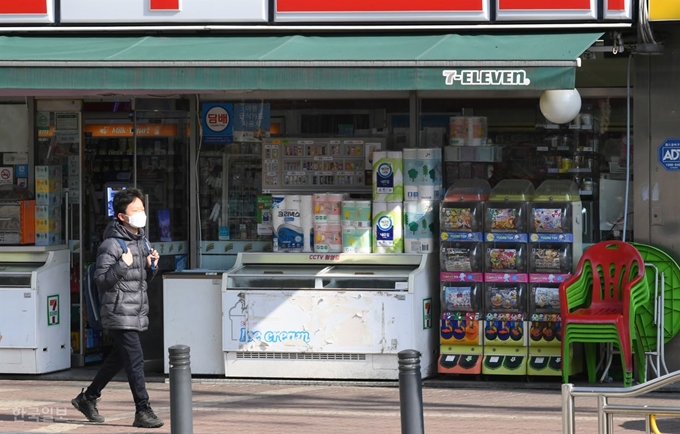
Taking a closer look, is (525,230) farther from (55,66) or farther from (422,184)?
(55,66)

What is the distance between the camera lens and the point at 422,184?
428 inches

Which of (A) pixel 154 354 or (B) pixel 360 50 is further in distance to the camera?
(A) pixel 154 354

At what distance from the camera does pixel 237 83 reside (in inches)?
395

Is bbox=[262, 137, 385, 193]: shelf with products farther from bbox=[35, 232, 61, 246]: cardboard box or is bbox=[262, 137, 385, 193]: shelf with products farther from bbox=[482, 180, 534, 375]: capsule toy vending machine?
bbox=[35, 232, 61, 246]: cardboard box

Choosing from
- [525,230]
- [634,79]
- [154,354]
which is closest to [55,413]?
[154,354]

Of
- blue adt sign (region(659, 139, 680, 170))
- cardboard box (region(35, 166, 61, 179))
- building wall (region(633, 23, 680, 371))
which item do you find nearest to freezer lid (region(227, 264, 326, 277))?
cardboard box (region(35, 166, 61, 179))

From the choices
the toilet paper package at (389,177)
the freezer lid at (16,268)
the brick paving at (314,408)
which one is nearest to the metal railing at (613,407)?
the brick paving at (314,408)

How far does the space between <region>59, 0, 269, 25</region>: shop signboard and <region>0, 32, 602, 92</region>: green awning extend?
262 millimetres

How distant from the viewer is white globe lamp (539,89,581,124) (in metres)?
10.3

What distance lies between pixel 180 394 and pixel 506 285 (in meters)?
3.94

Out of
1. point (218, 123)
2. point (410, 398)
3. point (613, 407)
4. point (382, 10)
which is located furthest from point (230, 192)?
point (613, 407)

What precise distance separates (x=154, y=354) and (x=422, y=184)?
3.21 metres

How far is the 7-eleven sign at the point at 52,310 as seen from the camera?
11.4 metres

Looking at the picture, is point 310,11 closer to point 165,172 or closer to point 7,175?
point 165,172
